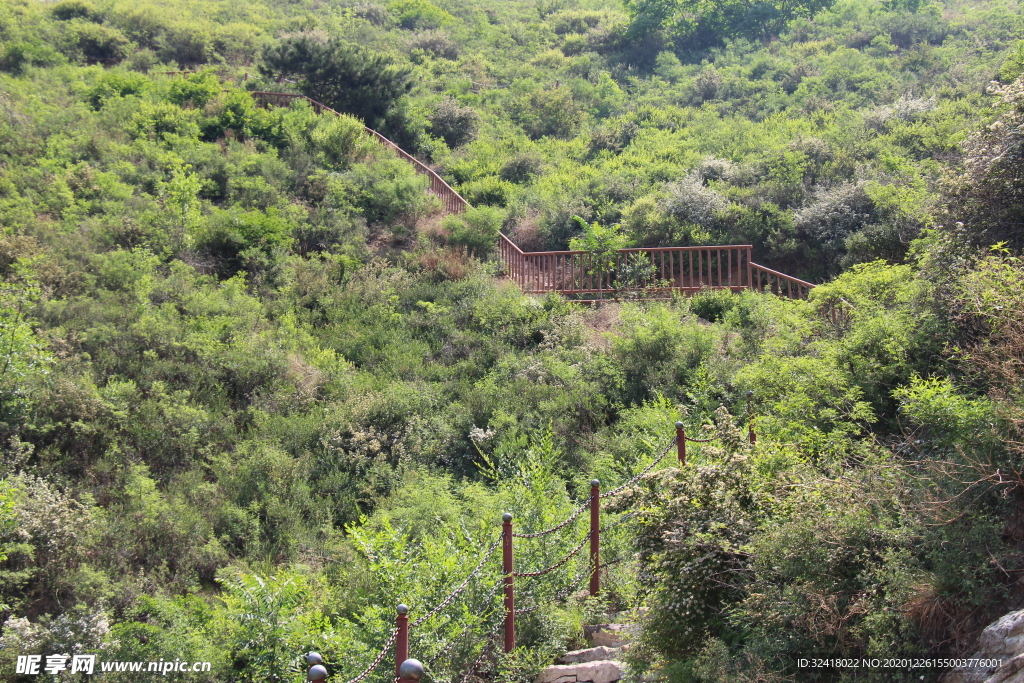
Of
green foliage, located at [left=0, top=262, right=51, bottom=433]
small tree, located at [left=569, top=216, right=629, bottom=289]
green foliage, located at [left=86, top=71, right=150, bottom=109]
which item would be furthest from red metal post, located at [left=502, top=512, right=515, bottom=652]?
green foliage, located at [left=86, top=71, right=150, bottom=109]

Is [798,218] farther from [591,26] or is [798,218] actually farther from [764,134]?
[591,26]

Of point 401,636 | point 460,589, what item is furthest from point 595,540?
point 401,636

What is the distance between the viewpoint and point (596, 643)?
6750 millimetres

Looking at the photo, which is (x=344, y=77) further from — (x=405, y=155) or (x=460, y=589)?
(x=460, y=589)

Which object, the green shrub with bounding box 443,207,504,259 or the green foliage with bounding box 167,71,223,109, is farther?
the green foliage with bounding box 167,71,223,109

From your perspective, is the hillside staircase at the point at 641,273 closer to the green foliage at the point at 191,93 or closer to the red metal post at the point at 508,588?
the red metal post at the point at 508,588

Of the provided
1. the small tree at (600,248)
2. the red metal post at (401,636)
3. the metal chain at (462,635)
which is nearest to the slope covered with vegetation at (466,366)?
the metal chain at (462,635)

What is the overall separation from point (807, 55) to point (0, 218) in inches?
1094

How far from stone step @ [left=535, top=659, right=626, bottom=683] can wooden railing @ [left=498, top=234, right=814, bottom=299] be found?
9452mm

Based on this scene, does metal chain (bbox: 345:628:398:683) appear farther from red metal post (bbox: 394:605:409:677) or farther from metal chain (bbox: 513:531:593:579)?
metal chain (bbox: 513:531:593:579)

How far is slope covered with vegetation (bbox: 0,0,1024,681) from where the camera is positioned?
5.65m

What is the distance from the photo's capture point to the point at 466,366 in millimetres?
12938

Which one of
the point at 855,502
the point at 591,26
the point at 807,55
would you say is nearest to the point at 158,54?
the point at 591,26

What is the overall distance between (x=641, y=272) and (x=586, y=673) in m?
10.0
